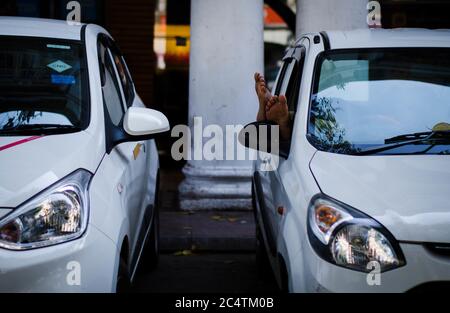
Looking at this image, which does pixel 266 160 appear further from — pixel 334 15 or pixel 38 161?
pixel 334 15

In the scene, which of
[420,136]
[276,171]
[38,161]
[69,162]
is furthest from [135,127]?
[420,136]

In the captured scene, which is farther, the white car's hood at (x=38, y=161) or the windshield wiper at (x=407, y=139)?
the windshield wiper at (x=407, y=139)

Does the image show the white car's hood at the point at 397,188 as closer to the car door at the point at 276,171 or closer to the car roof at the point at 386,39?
the car door at the point at 276,171

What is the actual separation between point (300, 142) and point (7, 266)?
69.7 inches

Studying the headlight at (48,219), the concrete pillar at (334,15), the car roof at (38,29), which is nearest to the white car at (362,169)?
the headlight at (48,219)

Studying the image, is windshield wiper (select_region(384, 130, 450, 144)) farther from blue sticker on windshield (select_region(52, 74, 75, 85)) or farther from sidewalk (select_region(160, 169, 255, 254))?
sidewalk (select_region(160, 169, 255, 254))

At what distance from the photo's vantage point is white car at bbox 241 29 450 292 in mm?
3375

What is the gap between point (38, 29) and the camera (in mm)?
4805

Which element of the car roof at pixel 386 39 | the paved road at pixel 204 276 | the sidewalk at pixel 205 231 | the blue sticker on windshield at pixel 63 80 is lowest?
the paved road at pixel 204 276

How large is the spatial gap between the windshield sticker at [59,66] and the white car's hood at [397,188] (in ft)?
5.39

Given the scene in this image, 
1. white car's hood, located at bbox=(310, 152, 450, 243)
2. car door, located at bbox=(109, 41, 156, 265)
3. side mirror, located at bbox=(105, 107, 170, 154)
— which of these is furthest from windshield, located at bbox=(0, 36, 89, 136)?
white car's hood, located at bbox=(310, 152, 450, 243)

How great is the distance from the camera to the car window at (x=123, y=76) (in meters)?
5.46

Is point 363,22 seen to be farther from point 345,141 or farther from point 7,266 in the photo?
point 7,266

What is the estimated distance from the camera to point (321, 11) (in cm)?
857
